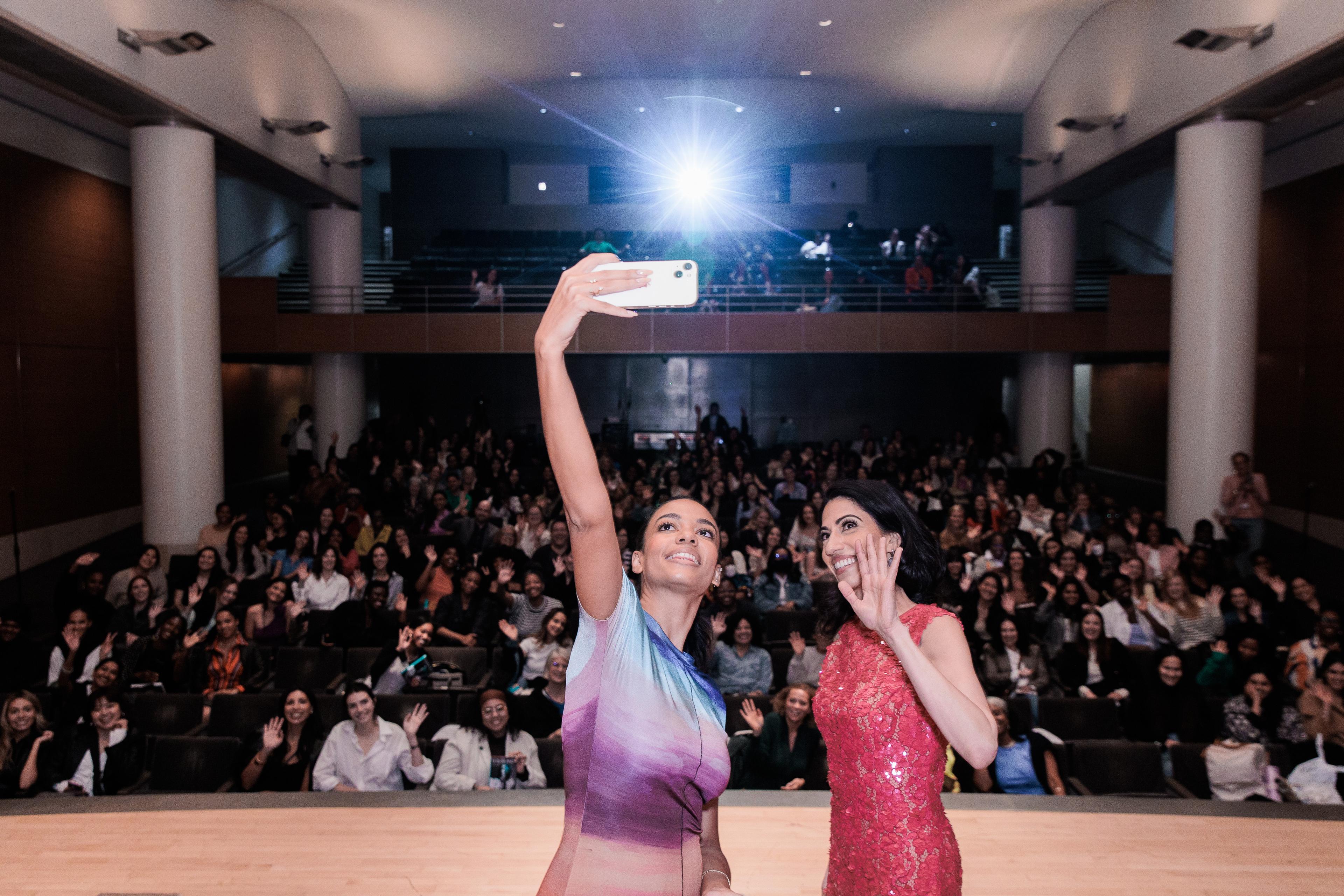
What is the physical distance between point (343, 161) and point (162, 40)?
6.30 m

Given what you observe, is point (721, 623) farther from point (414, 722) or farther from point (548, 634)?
point (414, 722)

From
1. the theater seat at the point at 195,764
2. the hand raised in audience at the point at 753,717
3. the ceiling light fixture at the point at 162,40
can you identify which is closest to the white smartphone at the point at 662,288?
the hand raised in audience at the point at 753,717

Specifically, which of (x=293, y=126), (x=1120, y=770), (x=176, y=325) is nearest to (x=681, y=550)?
(x=1120, y=770)

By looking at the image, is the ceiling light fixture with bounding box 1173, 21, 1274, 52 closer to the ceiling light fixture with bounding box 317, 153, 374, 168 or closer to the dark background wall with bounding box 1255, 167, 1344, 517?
the dark background wall with bounding box 1255, 167, 1344, 517

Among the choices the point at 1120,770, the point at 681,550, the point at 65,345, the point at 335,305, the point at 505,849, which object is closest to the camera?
the point at 681,550

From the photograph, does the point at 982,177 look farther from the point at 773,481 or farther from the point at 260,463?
the point at 260,463

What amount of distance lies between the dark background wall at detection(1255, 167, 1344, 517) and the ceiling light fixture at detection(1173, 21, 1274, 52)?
502 cm

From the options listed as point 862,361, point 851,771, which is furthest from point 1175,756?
point 862,361

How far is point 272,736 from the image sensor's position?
514 cm

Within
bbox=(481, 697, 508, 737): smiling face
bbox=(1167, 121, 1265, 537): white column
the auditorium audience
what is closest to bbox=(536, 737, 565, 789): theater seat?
bbox=(481, 697, 508, 737): smiling face

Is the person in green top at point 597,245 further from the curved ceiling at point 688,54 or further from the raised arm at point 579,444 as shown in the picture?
the raised arm at point 579,444

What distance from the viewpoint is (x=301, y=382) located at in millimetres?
23875

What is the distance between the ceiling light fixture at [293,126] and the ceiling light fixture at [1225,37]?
34.9 feet

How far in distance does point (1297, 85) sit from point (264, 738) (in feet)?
36.0
